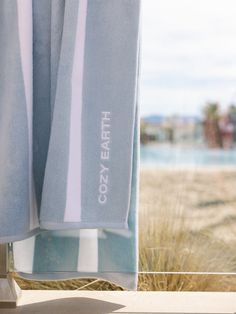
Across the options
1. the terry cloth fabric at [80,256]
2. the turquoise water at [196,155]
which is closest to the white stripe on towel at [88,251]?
the terry cloth fabric at [80,256]

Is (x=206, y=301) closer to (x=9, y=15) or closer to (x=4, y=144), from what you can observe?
(x=4, y=144)

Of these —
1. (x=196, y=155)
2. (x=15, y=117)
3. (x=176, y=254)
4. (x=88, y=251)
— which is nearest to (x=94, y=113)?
(x=15, y=117)

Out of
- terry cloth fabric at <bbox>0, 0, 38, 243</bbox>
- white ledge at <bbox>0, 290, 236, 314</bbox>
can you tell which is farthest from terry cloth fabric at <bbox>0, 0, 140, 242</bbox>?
white ledge at <bbox>0, 290, 236, 314</bbox>

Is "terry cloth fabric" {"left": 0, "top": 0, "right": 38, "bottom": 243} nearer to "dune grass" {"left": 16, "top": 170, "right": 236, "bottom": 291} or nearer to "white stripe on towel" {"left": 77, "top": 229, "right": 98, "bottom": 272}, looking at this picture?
"white stripe on towel" {"left": 77, "top": 229, "right": 98, "bottom": 272}

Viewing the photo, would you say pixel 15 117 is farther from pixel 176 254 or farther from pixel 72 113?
pixel 176 254

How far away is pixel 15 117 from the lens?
4.02 feet

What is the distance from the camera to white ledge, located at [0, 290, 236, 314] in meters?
1.33

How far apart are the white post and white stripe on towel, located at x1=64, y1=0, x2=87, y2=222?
275 mm

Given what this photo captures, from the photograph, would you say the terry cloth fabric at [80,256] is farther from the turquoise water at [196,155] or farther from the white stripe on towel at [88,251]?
the turquoise water at [196,155]

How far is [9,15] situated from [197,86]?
25.0 feet

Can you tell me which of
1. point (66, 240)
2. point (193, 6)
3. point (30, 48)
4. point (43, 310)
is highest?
point (193, 6)

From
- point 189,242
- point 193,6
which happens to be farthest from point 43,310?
point 193,6

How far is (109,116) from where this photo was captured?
1264 mm

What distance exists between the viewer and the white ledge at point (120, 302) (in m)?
1.33
